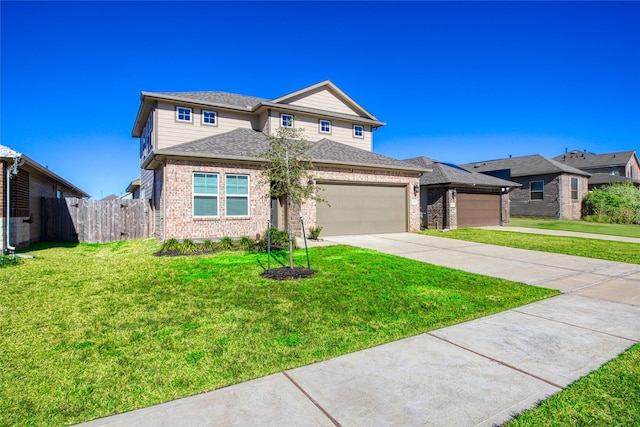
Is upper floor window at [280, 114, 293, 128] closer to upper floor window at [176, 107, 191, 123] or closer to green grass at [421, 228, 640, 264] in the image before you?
upper floor window at [176, 107, 191, 123]

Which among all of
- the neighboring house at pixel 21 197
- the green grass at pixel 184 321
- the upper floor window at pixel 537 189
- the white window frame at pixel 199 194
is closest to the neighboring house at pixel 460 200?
the upper floor window at pixel 537 189

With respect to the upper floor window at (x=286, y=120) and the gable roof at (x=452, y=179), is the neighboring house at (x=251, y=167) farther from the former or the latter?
the gable roof at (x=452, y=179)

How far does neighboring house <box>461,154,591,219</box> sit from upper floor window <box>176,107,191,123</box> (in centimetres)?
2461

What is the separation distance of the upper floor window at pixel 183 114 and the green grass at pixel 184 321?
9.24 metres

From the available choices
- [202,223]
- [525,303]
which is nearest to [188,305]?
[525,303]

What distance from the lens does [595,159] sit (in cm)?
3650

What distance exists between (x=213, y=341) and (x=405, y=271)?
5151 mm

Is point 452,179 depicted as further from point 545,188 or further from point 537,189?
point 537,189

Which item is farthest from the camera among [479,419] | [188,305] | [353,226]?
[353,226]

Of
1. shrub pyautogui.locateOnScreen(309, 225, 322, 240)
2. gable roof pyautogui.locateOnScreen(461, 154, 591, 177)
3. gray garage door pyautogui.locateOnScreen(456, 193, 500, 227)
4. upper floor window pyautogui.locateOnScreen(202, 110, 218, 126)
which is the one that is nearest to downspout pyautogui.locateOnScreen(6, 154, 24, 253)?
upper floor window pyautogui.locateOnScreen(202, 110, 218, 126)

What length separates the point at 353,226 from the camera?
1548 cm

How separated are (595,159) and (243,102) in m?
39.0

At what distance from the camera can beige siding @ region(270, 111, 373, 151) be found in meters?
17.3

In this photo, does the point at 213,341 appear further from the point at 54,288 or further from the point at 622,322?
the point at 622,322
